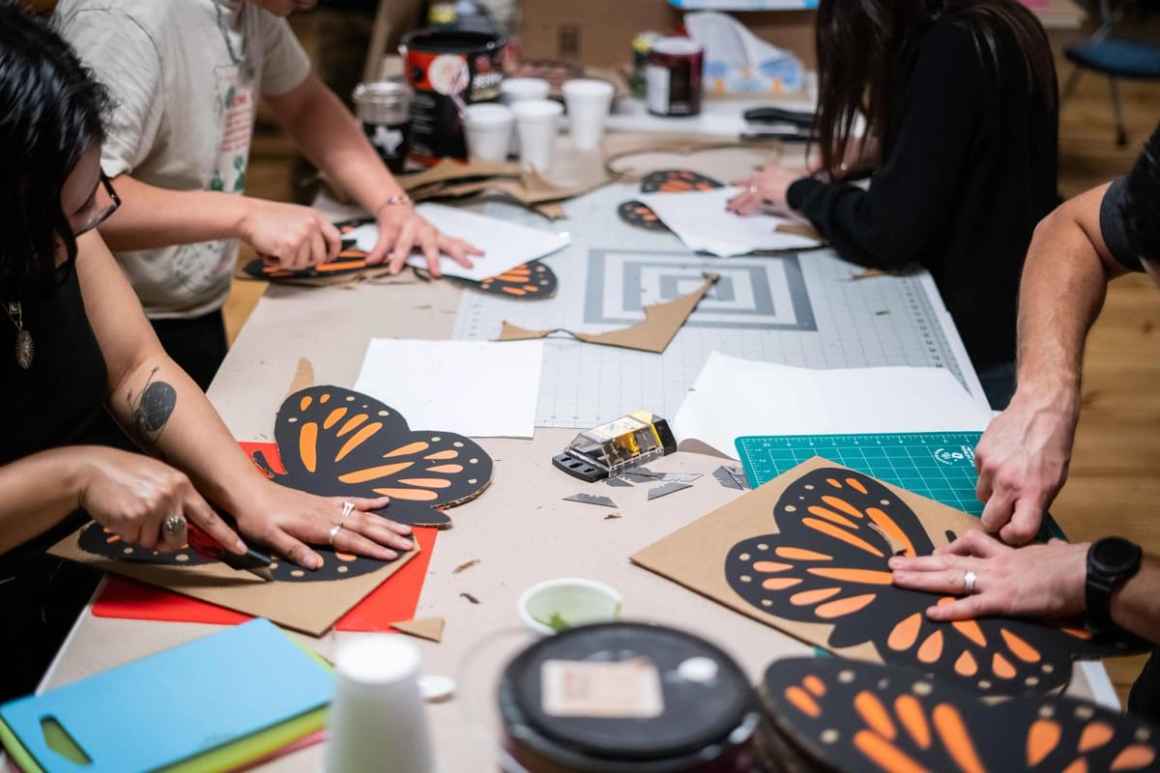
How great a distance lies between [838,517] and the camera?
3.93 ft

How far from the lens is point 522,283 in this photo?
1756 millimetres

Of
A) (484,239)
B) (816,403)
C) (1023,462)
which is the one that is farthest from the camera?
(484,239)

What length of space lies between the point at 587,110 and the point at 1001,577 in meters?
1.48

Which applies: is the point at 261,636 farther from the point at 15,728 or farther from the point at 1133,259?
the point at 1133,259

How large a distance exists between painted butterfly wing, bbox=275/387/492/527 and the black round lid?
0.48 m

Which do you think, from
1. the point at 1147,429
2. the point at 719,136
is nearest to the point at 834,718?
the point at 719,136

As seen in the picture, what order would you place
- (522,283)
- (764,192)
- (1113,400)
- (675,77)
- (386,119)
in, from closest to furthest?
(522,283) < (764,192) < (386,119) < (675,77) < (1113,400)

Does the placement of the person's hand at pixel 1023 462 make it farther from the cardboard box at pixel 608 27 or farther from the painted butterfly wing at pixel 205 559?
the cardboard box at pixel 608 27

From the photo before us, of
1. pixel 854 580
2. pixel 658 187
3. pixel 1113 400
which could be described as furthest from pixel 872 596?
pixel 1113 400

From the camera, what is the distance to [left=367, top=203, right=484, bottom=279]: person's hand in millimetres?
1804

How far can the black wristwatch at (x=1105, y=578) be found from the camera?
104cm

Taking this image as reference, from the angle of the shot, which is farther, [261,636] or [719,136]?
[719,136]

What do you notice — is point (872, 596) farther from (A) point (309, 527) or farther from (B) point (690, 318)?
(B) point (690, 318)

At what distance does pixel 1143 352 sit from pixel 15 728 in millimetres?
3204
